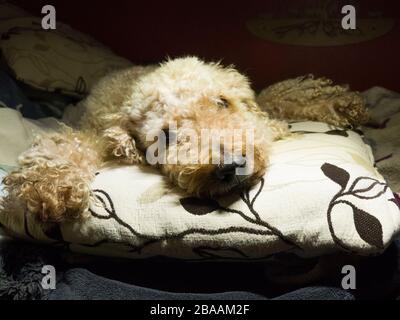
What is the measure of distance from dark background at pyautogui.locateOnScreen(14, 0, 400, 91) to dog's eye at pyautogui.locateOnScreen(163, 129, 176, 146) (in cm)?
74

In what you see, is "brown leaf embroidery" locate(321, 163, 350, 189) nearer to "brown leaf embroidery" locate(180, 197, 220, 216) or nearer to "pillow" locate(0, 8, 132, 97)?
"brown leaf embroidery" locate(180, 197, 220, 216)

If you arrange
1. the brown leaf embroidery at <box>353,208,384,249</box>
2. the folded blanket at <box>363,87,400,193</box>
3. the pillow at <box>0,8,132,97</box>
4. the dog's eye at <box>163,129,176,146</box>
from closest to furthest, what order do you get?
1. the brown leaf embroidery at <box>353,208,384,249</box>
2. the dog's eye at <box>163,129,176,146</box>
3. the folded blanket at <box>363,87,400,193</box>
4. the pillow at <box>0,8,132,97</box>

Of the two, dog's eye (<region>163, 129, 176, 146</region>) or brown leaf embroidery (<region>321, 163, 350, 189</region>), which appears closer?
brown leaf embroidery (<region>321, 163, 350, 189</region>)

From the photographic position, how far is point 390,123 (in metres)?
1.65

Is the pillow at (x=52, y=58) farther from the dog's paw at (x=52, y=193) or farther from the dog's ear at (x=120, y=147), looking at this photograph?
the dog's paw at (x=52, y=193)

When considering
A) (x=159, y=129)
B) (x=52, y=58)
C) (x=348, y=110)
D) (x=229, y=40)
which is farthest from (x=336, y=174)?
(x=52, y=58)

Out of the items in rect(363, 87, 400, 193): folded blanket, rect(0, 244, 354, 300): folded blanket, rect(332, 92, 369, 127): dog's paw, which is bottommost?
rect(0, 244, 354, 300): folded blanket

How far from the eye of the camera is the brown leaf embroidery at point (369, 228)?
95cm

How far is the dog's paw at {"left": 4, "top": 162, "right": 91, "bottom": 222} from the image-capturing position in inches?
40.4

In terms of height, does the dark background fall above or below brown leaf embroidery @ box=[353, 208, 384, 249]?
above

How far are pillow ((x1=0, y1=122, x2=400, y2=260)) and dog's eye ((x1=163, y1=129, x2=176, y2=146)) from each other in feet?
0.40

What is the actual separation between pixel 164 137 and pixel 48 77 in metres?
0.74

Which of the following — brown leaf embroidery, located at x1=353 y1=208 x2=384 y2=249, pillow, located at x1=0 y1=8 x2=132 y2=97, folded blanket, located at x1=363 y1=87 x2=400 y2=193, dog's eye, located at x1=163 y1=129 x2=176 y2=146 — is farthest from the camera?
pillow, located at x1=0 y1=8 x2=132 y2=97

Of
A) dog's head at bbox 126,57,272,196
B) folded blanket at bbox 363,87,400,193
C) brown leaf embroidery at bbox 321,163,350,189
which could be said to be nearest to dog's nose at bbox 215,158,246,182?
dog's head at bbox 126,57,272,196
